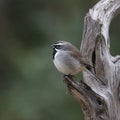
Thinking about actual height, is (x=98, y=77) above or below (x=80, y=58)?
below

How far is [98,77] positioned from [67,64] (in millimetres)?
416

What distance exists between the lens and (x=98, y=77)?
851 cm

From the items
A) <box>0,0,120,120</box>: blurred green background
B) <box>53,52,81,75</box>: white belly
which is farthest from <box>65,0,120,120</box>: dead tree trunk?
<box>0,0,120,120</box>: blurred green background

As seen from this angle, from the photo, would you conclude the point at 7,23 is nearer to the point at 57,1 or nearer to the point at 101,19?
the point at 57,1

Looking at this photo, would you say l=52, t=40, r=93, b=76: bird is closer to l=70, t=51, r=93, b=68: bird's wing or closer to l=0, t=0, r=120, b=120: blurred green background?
l=70, t=51, r=93, b=68: bird's wing

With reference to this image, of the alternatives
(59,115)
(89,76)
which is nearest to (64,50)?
(89,76)

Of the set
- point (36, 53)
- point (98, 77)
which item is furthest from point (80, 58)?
point (36, 53)

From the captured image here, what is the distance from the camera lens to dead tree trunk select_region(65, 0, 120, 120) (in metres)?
8.26

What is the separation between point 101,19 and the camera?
28.6 ft

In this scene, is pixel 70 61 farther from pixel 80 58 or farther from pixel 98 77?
pixel 98 77

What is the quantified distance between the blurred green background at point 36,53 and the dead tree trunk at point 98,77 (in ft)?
14.3

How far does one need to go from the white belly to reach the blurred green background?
4627 millimetres

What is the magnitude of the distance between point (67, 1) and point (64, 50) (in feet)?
23.5

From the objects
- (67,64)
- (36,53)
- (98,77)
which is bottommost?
(98,77)
